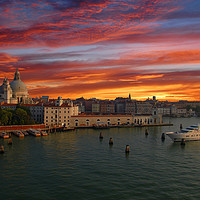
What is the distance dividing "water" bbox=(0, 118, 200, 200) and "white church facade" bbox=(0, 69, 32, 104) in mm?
53326

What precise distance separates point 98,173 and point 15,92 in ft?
248

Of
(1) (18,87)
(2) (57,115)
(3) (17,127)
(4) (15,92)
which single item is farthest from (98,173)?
(1) (18,87)

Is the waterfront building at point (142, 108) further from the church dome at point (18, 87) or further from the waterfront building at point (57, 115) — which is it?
the waterfront building at point (57, 115)

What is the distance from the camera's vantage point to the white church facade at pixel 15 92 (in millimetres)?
81500

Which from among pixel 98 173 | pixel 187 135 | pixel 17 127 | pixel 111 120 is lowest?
pixel 98 173

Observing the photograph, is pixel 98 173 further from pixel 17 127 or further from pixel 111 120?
pixel 111 120

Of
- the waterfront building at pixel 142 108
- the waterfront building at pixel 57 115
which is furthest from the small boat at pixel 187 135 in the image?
the waterfront building at pixel 142 108

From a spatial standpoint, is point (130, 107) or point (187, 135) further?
point (130, 107)

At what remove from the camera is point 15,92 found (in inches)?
3529

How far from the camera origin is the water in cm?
1741

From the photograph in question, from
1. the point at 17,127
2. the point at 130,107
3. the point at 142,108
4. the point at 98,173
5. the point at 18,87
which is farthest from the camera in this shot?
the point at 142,108

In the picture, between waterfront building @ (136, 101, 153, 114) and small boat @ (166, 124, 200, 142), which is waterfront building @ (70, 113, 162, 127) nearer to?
small boat @ (166, 124, 200, 142)

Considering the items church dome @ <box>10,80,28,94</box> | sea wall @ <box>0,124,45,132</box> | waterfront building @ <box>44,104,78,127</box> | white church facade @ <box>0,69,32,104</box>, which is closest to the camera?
sea wall @ <box>0,124,45,132</box>

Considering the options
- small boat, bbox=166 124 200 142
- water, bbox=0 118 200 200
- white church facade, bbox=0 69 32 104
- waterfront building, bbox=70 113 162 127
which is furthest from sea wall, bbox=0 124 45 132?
white church facade, bbox=0 69 32 104
